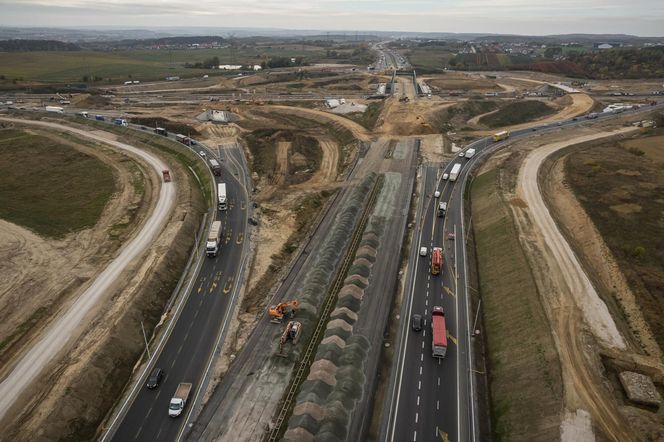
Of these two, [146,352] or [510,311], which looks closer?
[146,352]

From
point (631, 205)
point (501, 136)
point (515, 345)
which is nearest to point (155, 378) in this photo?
point (515, 345)

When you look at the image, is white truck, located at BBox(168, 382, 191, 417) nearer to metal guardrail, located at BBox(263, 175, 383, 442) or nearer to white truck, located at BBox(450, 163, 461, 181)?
metal guardrail, located at BBox(263, 175, 383, 442)

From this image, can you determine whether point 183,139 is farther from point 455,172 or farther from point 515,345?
point 515,345

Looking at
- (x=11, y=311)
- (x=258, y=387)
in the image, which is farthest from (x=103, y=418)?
(x=11, y=311)

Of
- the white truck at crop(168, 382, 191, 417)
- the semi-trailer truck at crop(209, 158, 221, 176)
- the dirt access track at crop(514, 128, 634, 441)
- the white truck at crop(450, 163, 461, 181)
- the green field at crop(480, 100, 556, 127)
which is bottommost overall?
the white truck at crop(168, 382, 191, 417)

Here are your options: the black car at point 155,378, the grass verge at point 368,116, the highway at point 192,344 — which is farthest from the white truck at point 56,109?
the black car at point 155,378

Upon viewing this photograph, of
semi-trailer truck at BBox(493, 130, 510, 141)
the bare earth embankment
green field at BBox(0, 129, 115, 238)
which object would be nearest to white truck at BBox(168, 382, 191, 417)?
the bare earth embankment

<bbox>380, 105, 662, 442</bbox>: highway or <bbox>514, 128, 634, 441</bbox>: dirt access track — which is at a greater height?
<bbox>514, 128, 634, 441</bbox>: dirt access track

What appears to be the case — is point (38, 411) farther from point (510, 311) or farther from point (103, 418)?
point (510, 311)
